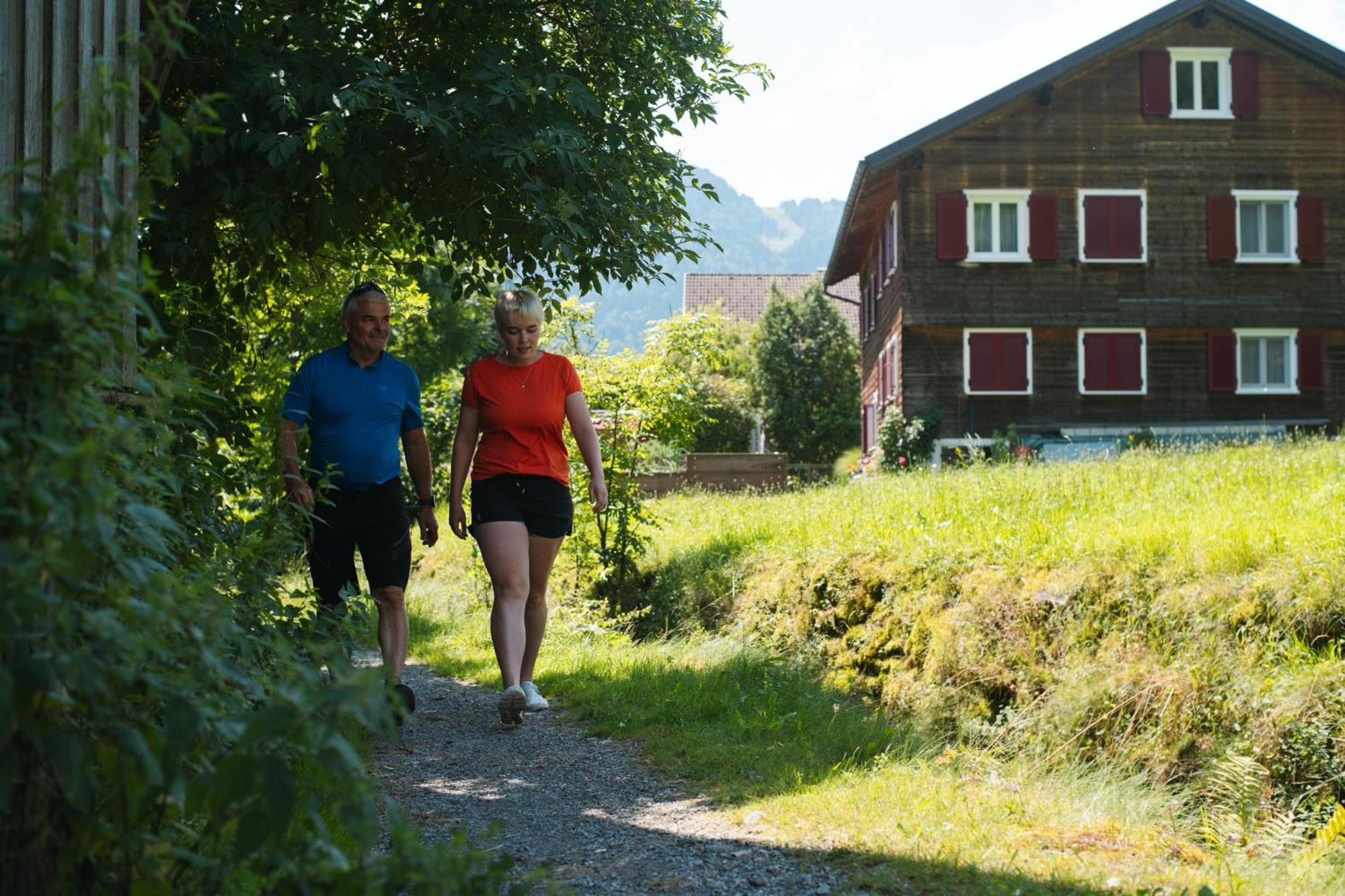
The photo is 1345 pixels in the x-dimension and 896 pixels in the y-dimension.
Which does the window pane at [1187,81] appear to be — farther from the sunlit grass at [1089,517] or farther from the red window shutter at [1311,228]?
the sunlit grass at [1089,517]

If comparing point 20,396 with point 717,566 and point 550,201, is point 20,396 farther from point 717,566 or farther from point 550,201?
point 717,566

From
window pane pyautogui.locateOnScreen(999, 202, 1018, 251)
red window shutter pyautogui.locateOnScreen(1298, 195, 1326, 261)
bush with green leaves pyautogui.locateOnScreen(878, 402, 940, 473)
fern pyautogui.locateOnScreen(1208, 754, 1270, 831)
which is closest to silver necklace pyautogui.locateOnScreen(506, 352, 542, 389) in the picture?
fern pyautogui.locateOnScreen(1208, 754, 1270, 831)

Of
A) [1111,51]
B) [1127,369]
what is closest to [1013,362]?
[1127,369]

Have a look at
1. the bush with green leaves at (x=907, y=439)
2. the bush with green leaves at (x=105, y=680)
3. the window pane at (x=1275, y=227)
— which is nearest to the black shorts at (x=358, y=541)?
the bush with green leaves at (x=105, y=680)

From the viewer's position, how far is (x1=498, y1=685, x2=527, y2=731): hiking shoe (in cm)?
608

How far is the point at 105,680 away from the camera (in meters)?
2.00

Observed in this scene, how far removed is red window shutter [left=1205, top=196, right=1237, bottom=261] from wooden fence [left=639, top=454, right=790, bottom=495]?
→ 29.4ft

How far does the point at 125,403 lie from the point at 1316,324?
25216mm

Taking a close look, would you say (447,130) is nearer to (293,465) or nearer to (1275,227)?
(293,465)

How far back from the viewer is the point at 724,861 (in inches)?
150

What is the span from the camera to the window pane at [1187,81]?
25016 millimetres

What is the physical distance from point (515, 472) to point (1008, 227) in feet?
68.1

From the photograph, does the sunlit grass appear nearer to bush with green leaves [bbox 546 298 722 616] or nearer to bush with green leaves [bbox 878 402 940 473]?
bush with green leaves [bbox 546 298 722 616]

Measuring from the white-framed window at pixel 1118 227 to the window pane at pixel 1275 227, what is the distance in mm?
2347
